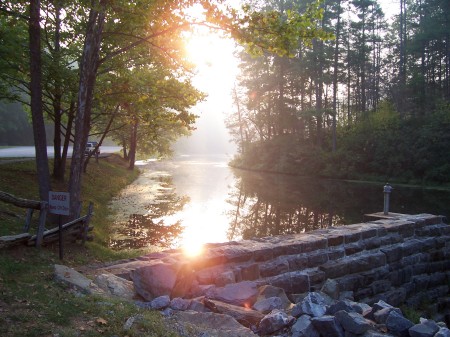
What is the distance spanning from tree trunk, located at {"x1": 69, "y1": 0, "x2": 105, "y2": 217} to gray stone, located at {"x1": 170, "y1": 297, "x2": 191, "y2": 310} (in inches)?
224

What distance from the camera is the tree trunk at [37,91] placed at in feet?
32.5

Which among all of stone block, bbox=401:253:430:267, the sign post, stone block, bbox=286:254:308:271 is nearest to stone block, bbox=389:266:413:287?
stone block, bbox=401:253:430:267

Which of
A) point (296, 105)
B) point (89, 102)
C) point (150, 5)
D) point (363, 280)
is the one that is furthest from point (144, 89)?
point (296, 105)

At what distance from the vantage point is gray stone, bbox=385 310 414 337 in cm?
498

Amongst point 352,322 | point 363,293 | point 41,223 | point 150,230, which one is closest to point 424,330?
point 352,322

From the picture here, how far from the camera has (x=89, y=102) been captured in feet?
34.1

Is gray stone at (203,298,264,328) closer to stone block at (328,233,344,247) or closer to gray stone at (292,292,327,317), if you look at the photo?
gray stone at (292,292,327,317)

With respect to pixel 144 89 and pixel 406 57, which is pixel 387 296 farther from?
pixel 406 57

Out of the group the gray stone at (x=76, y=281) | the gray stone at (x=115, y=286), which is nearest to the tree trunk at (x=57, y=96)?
the gray stone at (x=76, y=281)

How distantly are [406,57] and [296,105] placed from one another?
15.3 meters

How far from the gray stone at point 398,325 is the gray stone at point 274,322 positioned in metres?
1.24

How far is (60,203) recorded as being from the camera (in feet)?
23.5

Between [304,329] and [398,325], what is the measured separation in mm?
1224

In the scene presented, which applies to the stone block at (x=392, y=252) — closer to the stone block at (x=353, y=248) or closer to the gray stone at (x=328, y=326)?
the stone block at (x=353, y=248)
